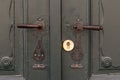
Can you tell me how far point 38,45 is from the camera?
2350 mm

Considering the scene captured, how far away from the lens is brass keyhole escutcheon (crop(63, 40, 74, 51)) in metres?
2.35

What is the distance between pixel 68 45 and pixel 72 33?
2.6 inches

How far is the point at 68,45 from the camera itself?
2.36 m

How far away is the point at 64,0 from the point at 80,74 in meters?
0.40

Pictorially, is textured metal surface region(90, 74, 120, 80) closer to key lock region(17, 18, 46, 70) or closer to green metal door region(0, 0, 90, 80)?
green metal door region(0, 0, 90, 80)

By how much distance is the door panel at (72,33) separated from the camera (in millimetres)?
2332

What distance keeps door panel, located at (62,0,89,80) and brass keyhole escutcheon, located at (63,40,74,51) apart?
0.01 metres

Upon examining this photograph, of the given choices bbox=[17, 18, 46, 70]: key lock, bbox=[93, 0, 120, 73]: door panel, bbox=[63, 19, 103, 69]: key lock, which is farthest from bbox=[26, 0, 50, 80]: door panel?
bbox=[93, 0, 120, 73]: door panel

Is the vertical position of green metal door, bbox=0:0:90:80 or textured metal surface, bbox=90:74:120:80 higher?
green metal door, bbox=0:0:90:80

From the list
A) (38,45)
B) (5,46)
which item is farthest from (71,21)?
(5,46)

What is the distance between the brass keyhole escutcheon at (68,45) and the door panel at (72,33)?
0.05 feet

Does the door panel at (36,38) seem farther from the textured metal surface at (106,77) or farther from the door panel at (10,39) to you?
the textured metal surface at (106,77)

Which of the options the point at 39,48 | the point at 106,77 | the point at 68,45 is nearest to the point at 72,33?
the point at 68,45

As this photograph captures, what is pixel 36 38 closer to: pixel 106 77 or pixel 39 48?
pixel 39 48
